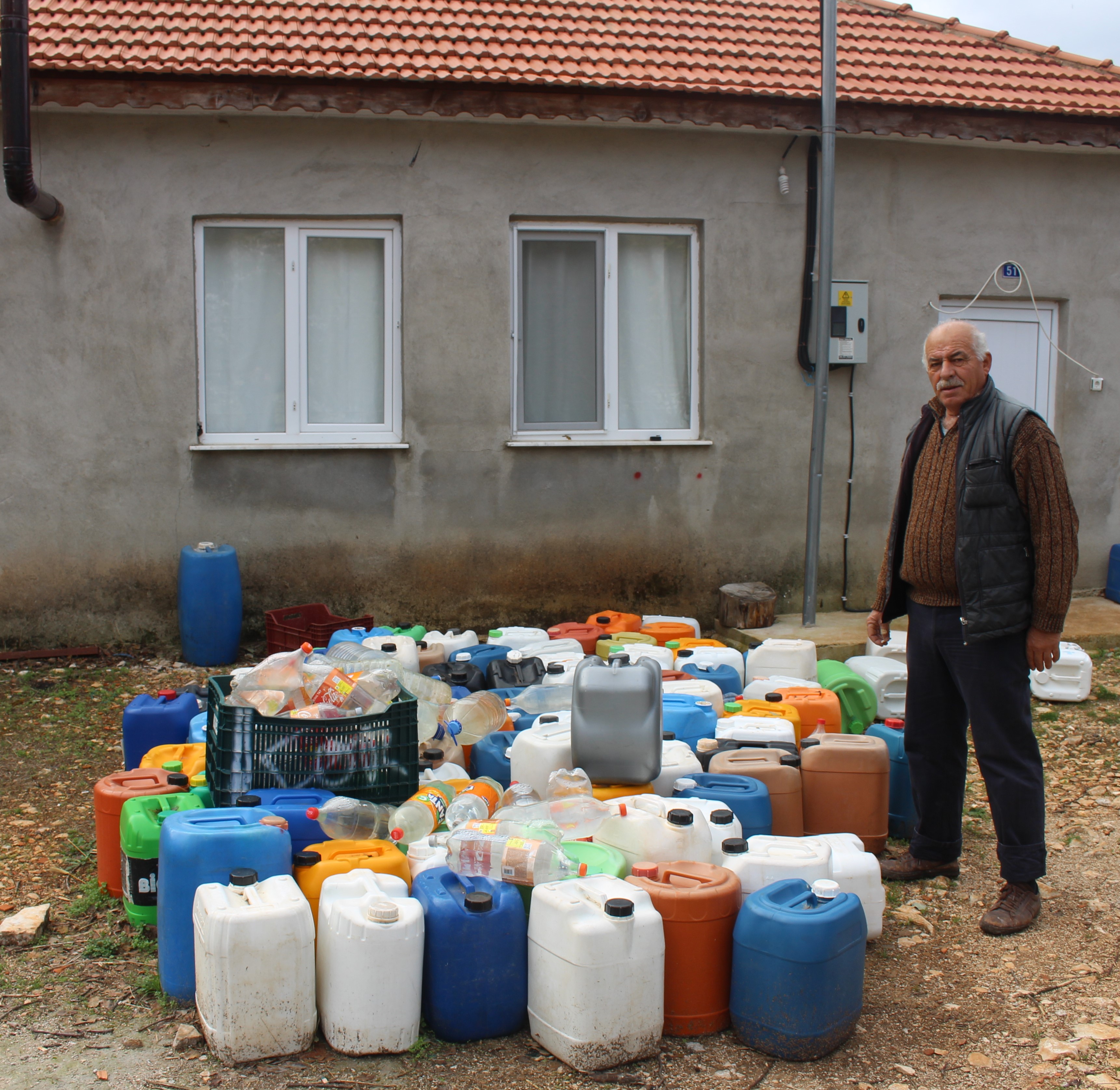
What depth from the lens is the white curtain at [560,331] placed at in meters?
8.30

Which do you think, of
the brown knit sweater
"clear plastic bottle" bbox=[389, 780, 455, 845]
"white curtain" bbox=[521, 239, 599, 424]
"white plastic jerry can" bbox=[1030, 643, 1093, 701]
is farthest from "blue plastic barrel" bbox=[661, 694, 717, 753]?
"white curtain" bbox=[521, 239, 599, 424]

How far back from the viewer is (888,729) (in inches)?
186

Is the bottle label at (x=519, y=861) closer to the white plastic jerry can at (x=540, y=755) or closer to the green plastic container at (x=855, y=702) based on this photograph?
the white plastic jerry can at (x=540, y=755)

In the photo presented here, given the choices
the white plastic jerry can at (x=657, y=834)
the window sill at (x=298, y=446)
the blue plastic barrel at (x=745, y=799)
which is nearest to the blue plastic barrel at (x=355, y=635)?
the window sill at (x=298, y=446)

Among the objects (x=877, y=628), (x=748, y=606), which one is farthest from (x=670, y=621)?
(x=877, y=628)

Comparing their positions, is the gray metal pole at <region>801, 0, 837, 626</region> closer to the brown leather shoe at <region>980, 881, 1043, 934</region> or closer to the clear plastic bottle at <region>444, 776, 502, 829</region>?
the brown leather shoe at <region>980, 881, 1043, 934</region>

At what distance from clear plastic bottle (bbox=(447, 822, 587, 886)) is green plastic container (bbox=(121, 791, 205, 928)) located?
0.89 meters

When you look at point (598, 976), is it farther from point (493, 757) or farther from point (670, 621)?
point (670, 621)

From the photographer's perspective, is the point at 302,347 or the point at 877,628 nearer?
the point at 877,628

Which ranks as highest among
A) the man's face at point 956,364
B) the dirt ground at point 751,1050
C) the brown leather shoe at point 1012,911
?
the man's face at point 956,364

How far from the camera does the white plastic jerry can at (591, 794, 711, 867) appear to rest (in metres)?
3.45

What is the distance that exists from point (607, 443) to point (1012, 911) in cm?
497

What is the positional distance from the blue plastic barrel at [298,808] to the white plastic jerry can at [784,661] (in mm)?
2921

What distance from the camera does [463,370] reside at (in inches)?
317
